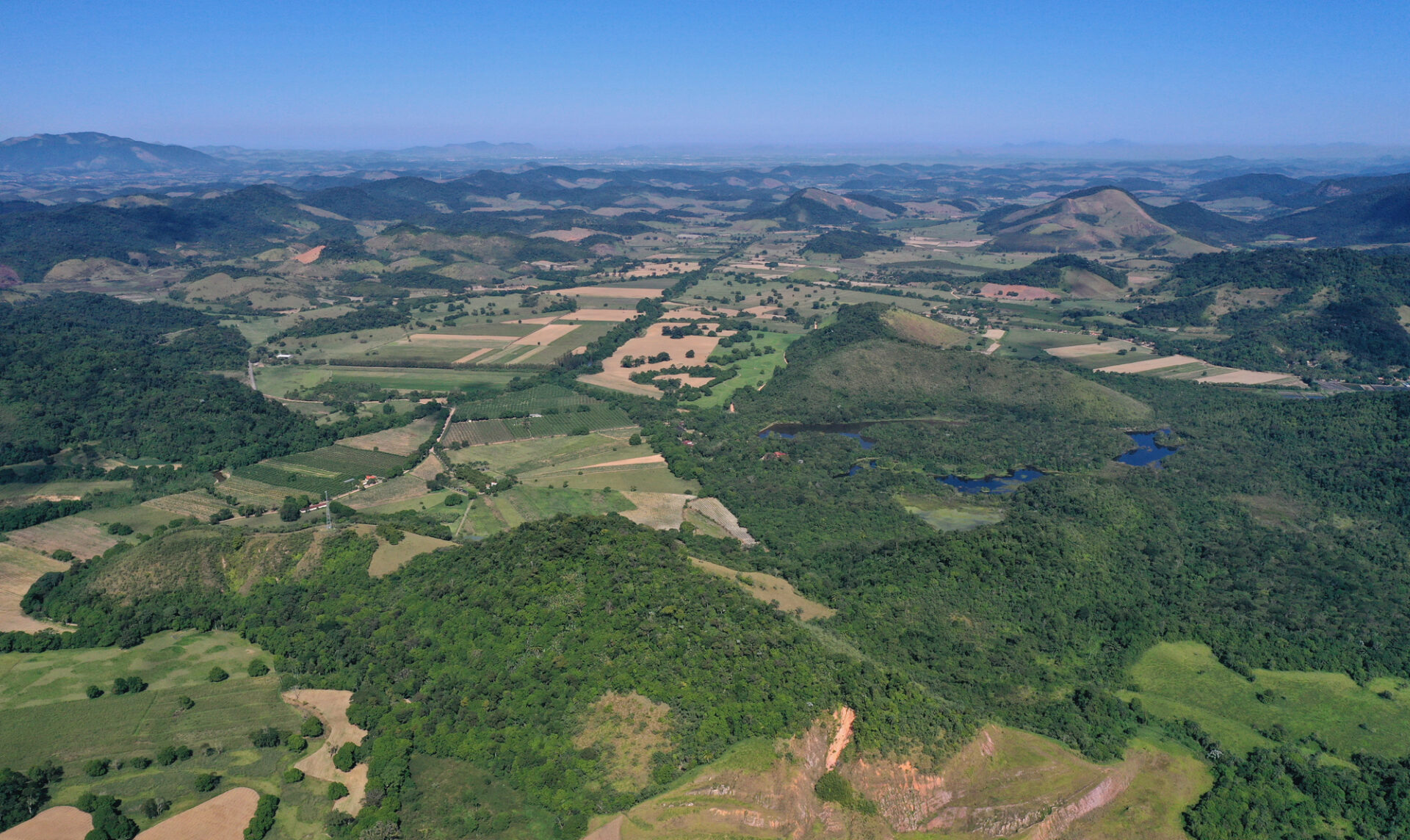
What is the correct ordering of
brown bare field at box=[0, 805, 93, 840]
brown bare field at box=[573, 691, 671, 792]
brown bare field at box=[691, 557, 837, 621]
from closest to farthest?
brown bare field at box=[0, 805, 93, 840]
brown bare field at box=[573, 691, 671, 792]
brown bare field at box=[691, 557, 837, 621]

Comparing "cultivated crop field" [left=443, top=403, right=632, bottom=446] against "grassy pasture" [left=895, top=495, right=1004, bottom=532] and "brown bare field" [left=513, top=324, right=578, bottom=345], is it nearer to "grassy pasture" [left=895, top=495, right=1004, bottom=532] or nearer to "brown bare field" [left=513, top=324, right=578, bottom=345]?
"grassy pasture" [left=895, top=495, right=1004, bottom=532]

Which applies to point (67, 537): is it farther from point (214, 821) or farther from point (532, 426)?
point (532, 426)

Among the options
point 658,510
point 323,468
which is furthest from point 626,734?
point 323,468

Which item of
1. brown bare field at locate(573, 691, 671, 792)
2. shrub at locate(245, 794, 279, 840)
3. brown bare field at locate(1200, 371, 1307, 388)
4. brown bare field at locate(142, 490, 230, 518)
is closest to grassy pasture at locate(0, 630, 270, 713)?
shrub at locate(245, 794, 279, 840)

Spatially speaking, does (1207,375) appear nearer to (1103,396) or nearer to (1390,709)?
(1103,396)

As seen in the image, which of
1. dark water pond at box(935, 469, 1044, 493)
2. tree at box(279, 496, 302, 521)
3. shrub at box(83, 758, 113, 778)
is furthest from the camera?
dark water pond at box(935, 469, 1044, 493)

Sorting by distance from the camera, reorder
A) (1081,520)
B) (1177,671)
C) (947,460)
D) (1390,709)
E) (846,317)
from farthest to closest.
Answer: (846,317)
(947,460)
(1081,520)
(1177,671)
(1390,709)

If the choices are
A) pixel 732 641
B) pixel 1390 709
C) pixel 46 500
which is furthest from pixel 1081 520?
pixel 46 500

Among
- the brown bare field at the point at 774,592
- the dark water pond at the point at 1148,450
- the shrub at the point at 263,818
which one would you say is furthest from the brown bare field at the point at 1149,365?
the shrub at the point at 263,818
